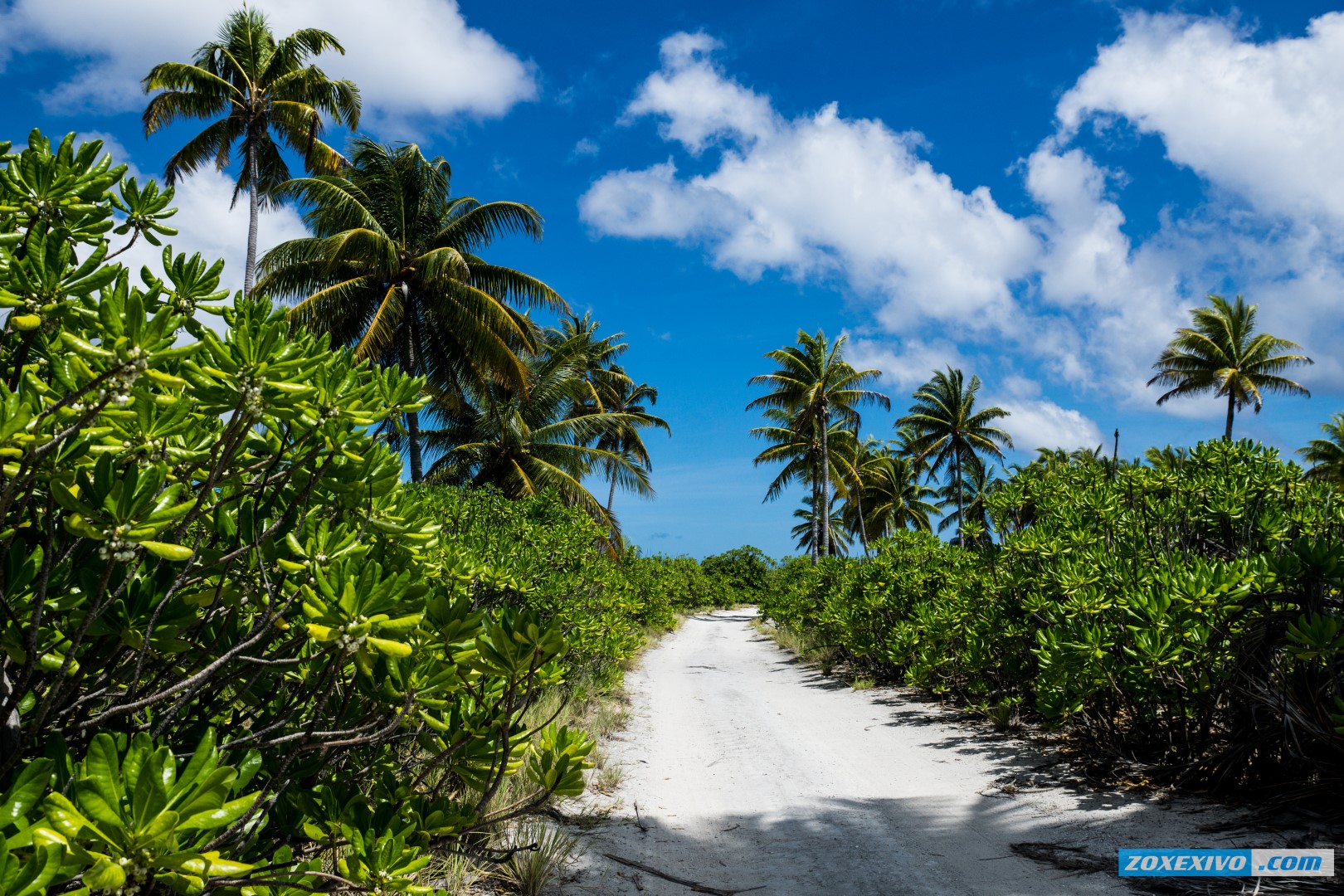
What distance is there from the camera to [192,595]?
1.79 metres

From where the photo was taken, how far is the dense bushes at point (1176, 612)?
3771 mm

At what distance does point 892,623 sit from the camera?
10.1 m

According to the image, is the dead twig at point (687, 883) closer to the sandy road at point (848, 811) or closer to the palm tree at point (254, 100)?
the sandy road at point (848, 811)

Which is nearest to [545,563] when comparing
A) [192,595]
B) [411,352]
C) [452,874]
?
[452,874]

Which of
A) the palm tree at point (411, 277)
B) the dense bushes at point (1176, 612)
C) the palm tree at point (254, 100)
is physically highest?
the palm tree at point (254, 100)

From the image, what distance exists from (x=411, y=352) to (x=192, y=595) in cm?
1519

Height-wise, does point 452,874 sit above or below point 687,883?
above

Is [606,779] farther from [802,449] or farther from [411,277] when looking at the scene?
[802,449]

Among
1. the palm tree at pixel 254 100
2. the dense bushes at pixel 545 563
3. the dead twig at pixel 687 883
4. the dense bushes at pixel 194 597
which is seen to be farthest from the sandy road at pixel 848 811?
the palm tree at pixel 254 100

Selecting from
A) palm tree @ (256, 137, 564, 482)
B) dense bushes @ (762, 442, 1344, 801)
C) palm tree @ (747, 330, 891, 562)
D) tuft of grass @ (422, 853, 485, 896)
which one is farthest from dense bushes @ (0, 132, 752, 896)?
palm tree @ (747, 330, 891, 562)

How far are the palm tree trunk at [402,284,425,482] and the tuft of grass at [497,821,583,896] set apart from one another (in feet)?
41.1

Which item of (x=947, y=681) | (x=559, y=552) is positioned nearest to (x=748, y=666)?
(x=947, y=681)

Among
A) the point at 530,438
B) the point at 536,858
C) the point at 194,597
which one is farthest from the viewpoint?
the point at 530,438

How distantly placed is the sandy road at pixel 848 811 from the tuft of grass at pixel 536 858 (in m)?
0.13
